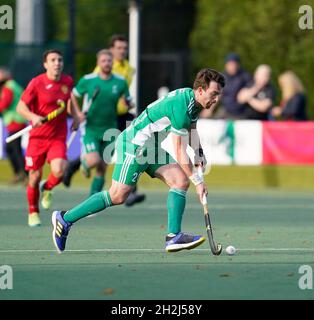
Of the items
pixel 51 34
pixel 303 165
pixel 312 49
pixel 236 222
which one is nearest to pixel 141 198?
pixel 236 222

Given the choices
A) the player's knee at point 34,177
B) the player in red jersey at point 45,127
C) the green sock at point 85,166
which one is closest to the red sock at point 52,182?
the player in red jersey at point 45,127

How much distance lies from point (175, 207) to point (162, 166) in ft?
1.30

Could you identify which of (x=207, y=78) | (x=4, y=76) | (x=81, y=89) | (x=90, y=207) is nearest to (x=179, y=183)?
(x=90, y=207)

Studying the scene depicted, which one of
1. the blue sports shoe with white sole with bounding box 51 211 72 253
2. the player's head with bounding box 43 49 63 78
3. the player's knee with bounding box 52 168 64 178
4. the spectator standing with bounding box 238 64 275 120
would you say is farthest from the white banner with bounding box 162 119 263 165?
the blue sports shoe with white sole with bounding box 51 211 72 253

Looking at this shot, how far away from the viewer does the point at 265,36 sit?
3559cm

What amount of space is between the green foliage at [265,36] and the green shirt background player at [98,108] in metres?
16.1

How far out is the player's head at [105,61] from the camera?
17.2 meters

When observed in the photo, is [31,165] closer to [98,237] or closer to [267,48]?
[98,237]

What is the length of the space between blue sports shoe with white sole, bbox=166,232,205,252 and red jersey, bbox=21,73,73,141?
358 cm

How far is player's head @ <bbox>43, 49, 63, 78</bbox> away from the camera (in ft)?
51.0

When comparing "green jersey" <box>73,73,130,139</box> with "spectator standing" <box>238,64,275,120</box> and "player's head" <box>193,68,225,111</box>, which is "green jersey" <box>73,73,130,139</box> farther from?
"spectator standing" <box>238,64,275,120</box>

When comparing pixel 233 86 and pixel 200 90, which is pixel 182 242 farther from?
pixel 233 86

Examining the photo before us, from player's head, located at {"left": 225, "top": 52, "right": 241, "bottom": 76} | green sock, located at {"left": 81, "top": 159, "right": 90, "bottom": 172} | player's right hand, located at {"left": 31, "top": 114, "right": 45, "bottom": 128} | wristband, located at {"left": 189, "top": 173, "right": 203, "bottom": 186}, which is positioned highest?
player's head, located at {"left": 225, "top": 52, "right": 241, "bottom": 76}
